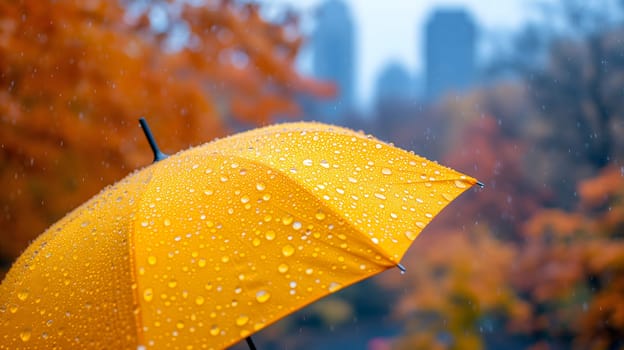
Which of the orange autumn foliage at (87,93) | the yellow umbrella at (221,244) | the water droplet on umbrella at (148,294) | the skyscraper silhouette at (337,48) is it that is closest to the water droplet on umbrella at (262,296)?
the yellow umbrella at (221,244)

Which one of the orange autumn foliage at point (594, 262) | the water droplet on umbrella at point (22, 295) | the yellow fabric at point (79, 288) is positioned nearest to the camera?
the yellow fabric at point (79, 288)

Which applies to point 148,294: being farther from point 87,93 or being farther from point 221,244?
point 87,93

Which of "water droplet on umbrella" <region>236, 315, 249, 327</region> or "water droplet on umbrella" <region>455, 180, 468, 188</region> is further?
"water droplet on umbrella" <region>455, 180, 468, 188</region>

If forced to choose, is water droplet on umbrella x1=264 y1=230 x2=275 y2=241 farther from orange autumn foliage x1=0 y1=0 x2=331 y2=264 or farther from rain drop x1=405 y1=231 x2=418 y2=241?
orange autumn foliage x1=0 y1=0 x2=331 y2=264

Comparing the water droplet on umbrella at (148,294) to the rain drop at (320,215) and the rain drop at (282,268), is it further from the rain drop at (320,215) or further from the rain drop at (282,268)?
the rain drop at (320,215)

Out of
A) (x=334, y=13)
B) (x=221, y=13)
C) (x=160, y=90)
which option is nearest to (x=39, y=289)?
(x=160, y=90)

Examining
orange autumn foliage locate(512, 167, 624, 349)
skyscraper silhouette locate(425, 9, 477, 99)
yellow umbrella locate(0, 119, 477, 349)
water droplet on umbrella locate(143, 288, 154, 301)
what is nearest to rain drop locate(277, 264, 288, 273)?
yellow umbrella locate(0, 119, 477, 349)

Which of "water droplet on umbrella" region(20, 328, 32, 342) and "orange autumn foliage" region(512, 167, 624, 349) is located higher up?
"water droplet on umbrella" region(20, 328, 32, 342)
